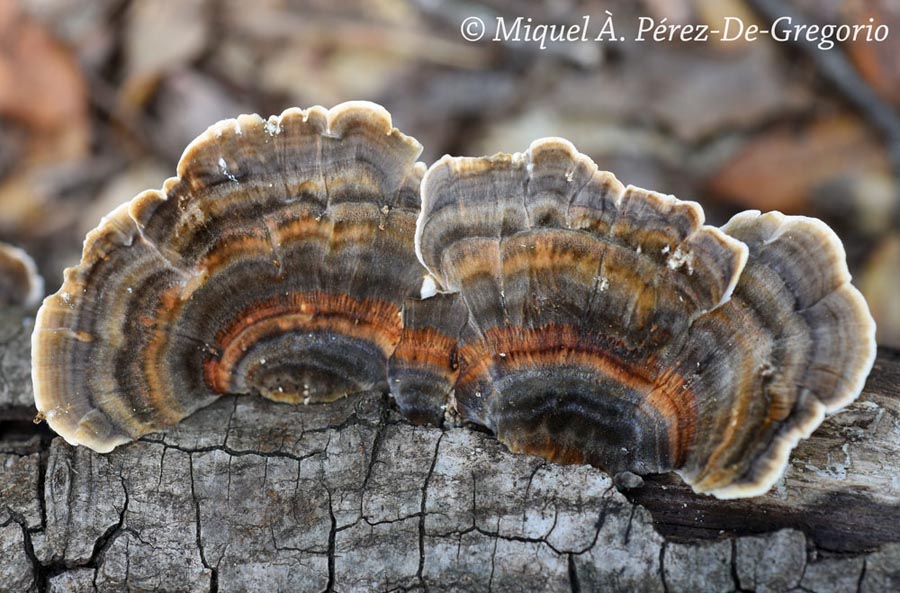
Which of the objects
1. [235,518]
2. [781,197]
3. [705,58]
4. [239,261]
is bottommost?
[235,518]

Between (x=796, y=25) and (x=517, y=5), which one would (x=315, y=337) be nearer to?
(x=517, y=5)

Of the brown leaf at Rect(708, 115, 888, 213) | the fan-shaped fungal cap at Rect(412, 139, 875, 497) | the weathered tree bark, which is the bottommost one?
the weathered tree bark

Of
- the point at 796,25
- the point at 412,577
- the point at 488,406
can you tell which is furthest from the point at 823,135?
the point at 412,577

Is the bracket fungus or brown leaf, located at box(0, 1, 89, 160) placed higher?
brown leaf, located at box(0, 1, 89, 160)

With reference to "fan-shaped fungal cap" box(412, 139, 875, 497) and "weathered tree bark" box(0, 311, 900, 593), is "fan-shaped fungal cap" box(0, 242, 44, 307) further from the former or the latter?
"fan-shaped fungal cap" box(412, 139, 875, 497)

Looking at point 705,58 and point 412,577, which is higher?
point 705,58

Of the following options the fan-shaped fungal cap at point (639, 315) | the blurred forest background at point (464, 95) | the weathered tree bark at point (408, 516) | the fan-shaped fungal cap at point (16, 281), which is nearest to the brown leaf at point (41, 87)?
the blurred forest background at point (464, 95)

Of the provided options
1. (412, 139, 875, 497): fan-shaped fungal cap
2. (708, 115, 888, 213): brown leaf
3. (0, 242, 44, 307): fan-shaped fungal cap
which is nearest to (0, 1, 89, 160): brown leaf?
(0, 242, 44, 307): fan-shaped fungal cap
